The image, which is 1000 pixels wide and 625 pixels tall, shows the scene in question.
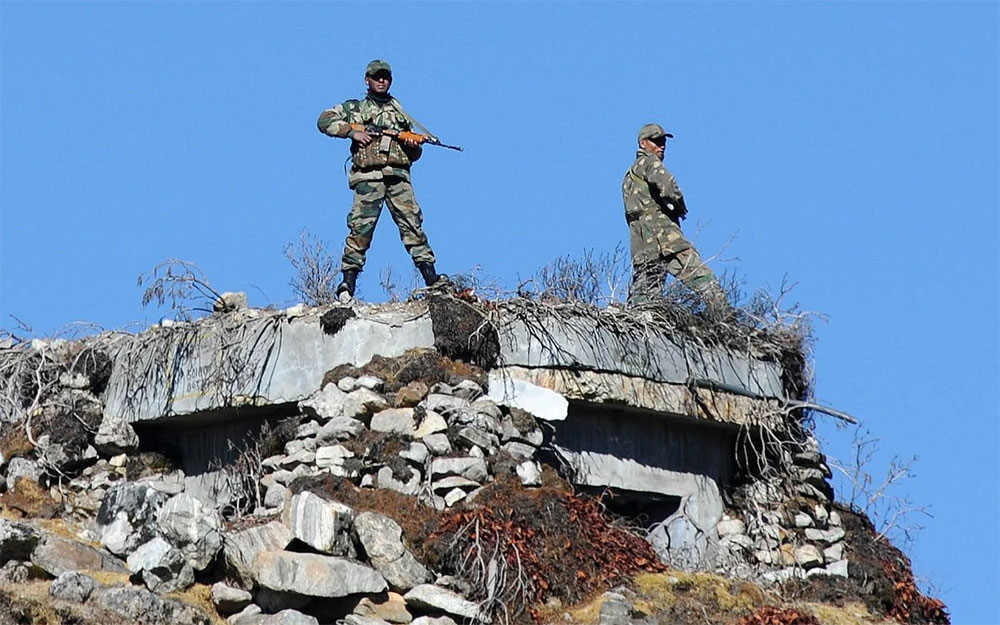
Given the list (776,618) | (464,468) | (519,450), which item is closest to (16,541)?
(464,468)

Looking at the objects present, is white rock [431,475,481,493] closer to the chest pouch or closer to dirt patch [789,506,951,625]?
dirt patch [789,506,951,625]

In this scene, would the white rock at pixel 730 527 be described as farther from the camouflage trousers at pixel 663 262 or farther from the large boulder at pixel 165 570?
the large boulder at pixel 165 570

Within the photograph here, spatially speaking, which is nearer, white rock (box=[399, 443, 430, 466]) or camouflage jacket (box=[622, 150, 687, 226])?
white rock (box=[399, 443, 430, 466])

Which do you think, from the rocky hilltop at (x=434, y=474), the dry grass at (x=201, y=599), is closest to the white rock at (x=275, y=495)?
the rocky hilltop at (x=434, y=474)

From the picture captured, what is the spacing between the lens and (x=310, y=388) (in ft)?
51.1

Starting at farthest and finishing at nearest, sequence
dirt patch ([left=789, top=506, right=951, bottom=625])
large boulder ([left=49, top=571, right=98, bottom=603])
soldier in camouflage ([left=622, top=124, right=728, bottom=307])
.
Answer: soldier in camouflage ([left=622, top=124, right=728, bottom=307]), dirt patch ([left=789, top=506, right=951, bottom=625]), large boulder ([left=49, top=571, right=98, bottom=603])

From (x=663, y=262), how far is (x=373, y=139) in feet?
8.48

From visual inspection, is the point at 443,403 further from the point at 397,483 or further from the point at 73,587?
the point at 73,587

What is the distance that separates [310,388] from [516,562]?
242 centimetres

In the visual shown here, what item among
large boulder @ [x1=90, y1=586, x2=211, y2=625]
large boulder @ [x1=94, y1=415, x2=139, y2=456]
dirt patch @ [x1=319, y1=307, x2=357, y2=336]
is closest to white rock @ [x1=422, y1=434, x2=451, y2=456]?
dirt patch @ [x1=319, y1=307, x2=357, y2=336]

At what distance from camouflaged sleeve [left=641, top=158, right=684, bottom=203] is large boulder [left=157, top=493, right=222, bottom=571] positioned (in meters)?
5.20

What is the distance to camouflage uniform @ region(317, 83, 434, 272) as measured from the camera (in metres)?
16.3

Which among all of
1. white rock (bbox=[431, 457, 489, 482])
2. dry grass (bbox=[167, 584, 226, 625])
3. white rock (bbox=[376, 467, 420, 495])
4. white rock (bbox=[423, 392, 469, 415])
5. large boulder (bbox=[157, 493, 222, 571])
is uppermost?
white rock (bbox=[423, 392, 469, 415])

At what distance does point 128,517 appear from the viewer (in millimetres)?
14422
